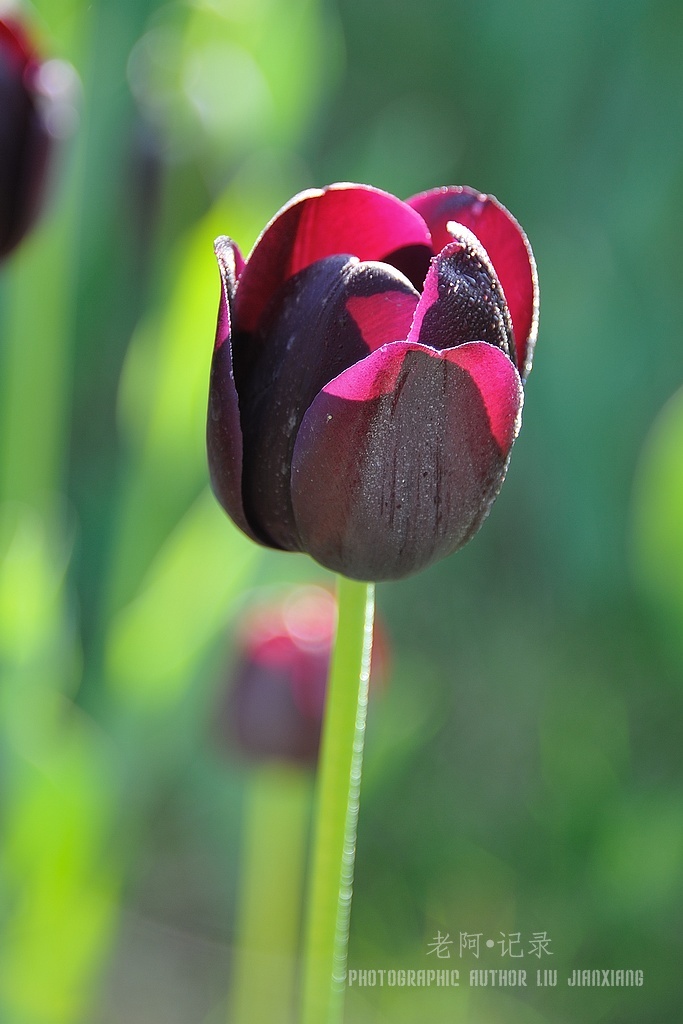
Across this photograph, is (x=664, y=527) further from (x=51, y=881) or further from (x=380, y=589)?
(x=51, y=881)

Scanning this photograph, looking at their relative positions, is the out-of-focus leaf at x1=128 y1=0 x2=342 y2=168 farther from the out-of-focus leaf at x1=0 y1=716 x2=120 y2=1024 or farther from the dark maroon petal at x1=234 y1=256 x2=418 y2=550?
the dark maroon petal at x1=234 y1=256 x2=418 y2=550

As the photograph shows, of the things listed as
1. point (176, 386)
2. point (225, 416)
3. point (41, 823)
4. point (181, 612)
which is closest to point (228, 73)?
point (176, 386)

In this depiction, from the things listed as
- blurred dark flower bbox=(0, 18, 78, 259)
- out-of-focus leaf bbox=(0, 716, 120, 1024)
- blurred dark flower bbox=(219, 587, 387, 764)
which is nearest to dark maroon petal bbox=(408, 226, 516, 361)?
blurred dark flower bbox=(0, 18, 78, 259)

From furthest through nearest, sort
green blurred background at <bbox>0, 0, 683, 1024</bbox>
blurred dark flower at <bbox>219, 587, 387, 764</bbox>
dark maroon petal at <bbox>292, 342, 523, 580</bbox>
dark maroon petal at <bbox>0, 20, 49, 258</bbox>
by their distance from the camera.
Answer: green blurred background at <bbox>0, 0, 683, 1024</bbox> → blurred dark flower at <bbox>219, 587, 387, 764</bbox> → dark maroon petal at <bbox>0, 20, 49, 258</bbox> → dark maroon petal at <bbox>292, 342, 523, 580</bbox>

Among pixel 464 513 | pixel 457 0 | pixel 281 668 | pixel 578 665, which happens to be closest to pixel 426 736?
pixel 578 665

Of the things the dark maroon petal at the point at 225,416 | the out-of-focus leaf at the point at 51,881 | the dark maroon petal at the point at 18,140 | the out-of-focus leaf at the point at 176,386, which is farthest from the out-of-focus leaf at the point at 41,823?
the dark maroon petal at the point at 225,416

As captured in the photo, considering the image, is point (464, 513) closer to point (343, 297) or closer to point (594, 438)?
point (343, 297)

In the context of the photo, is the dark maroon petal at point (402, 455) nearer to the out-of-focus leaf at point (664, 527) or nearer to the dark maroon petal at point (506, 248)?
the dark maroon petal at point (506, 248)
